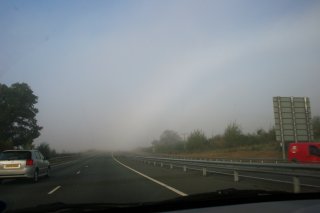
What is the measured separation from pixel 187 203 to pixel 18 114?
2624 inches

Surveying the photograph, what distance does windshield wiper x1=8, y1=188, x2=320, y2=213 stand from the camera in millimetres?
6023

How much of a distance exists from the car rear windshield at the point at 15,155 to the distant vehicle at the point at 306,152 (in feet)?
70.2

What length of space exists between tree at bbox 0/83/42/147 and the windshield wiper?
63.9 metres

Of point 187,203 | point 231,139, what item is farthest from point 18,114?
point 187,203

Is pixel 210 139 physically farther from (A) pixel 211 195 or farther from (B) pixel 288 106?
(A) pixel 211 195

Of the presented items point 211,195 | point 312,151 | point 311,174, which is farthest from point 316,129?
point 211,195

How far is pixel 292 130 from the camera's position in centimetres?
3503

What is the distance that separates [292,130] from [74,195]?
24590 mm

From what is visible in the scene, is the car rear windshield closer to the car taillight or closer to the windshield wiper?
the car taillight

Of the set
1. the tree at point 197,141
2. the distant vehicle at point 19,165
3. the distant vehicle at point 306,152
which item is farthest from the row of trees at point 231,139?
the distant vehicle at point 19,165

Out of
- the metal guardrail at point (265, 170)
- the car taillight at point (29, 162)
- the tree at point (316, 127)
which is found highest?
the tree at point (316, 127)

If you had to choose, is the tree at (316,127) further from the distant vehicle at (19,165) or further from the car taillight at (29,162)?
the car taillight at (29,162)

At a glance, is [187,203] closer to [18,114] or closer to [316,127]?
[18,114]

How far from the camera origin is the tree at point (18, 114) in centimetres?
6781
